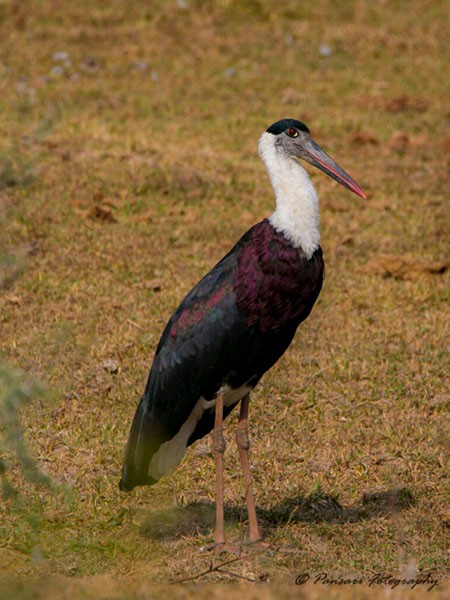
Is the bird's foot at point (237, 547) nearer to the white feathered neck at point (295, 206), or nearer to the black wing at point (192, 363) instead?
the black wing at point (192, 363)

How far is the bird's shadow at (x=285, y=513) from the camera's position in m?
5.21

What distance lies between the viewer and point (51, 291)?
7898 millimetres

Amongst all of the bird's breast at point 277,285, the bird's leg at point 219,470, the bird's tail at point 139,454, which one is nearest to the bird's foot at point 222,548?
the bird's leg at point 219,470

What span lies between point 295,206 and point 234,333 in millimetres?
635

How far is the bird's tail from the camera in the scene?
5.13 meters

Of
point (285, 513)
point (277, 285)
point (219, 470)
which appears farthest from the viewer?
point (285, 513)

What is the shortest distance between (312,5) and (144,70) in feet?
10.9

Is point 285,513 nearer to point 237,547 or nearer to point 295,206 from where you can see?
point 237,547

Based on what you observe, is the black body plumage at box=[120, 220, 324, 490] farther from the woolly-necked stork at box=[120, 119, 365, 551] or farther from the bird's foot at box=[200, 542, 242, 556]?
the bird's foot at box=[200, 542, 242, 556]

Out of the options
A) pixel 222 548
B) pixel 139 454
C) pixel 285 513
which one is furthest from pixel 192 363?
pixel 285 513

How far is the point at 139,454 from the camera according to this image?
202 inches

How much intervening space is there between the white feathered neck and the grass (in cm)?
111

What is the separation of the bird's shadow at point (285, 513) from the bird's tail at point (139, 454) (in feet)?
0.66

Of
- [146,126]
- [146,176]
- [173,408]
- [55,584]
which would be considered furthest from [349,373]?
[146,126]
